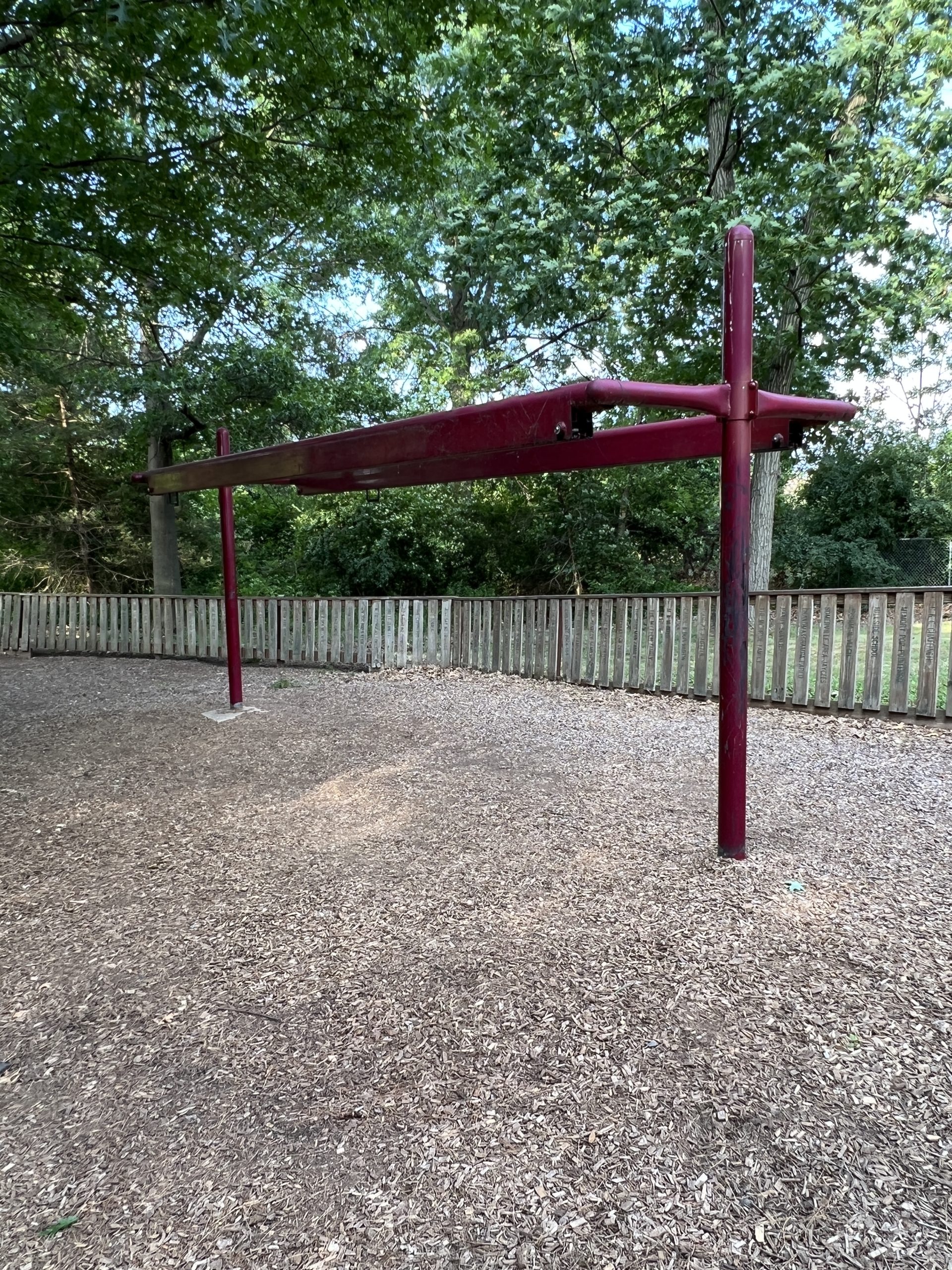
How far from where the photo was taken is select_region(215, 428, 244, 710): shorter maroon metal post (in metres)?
6.13

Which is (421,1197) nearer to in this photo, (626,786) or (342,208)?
(626,786)

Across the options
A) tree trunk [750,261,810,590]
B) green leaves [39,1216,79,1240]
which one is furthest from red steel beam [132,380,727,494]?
tree trunk [750,261,810,590]

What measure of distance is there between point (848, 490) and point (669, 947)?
14740 millimetres

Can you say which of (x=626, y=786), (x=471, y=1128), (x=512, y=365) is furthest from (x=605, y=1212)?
(x=512, y=365)

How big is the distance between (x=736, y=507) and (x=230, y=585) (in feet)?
15.7

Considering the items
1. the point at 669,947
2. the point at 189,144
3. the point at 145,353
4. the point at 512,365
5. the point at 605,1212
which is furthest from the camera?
the point at 512,365

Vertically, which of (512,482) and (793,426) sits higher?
(512,482)

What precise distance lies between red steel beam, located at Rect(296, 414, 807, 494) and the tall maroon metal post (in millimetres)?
302

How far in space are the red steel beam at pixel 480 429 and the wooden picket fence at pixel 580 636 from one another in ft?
11.3

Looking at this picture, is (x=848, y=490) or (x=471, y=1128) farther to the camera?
(x=848, y=490)

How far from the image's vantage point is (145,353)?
1073 centimetres

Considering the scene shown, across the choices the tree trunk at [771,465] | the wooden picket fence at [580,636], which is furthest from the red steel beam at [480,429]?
the tree trunk at [771,465]

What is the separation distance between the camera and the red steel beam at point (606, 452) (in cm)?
366

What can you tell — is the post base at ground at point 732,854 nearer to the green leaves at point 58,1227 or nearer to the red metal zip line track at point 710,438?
the red metal zip line track at point 710,438
